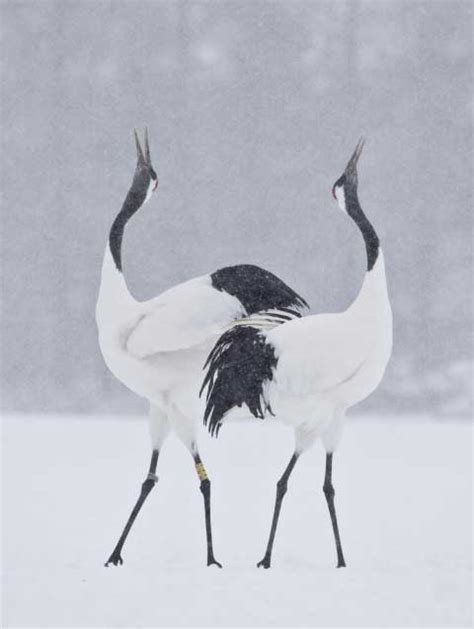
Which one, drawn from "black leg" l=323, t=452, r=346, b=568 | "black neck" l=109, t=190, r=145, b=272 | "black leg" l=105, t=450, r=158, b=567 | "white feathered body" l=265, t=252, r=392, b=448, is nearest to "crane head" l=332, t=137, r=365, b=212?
"white feathered body" l=265, t=252, r=392, b=448

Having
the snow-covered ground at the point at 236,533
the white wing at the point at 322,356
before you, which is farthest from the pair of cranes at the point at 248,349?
the snow-covered ground at the point at 236,533

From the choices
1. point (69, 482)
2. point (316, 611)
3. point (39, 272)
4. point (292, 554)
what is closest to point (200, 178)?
point (39, 272)

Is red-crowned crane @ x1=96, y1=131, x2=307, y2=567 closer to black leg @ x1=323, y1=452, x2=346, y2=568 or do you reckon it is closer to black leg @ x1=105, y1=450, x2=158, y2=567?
black leg @ x1=105, y1=450, x2=158, y2=567

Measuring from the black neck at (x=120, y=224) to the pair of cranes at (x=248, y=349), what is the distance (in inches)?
0.5

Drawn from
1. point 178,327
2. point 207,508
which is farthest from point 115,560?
point 178,327

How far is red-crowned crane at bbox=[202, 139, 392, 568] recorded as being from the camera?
223 inches

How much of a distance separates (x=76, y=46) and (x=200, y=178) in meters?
2.64

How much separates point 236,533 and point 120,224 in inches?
91.0

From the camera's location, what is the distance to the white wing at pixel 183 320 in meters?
5.86

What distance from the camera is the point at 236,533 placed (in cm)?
750

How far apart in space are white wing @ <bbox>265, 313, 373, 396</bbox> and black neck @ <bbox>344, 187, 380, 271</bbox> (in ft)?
1.11

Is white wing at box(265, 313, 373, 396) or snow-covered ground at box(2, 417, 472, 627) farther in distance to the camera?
white wing at box(265, 313, 373, 396)

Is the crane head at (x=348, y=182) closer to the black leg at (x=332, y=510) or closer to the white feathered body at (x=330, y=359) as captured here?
the white feathered body at (x=330, y=359)

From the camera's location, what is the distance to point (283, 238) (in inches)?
653
